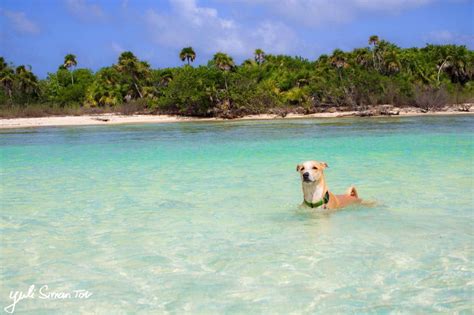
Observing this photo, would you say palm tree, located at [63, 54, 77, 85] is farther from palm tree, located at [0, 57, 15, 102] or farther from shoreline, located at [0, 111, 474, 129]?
shoreline, located at [0, 111, 474, 129]

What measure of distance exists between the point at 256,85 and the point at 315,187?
44315mm

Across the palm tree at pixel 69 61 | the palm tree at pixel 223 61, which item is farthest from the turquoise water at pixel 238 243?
Answer: the palm tree at pixel 69 61

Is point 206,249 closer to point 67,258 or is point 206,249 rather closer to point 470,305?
point 67,258

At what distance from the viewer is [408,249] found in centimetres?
585

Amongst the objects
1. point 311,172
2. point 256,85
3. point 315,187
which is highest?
point 256,85

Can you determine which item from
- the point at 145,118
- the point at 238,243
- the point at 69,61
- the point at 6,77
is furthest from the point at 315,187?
the point at 69,61

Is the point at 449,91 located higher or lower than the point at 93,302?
higher

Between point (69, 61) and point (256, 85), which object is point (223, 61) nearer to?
point (256, 85)

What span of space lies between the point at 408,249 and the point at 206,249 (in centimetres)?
221

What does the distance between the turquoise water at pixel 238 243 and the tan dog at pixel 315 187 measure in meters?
0.18

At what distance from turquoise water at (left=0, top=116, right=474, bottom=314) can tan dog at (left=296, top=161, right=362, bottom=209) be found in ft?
0.58

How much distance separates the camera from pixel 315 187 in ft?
24.4

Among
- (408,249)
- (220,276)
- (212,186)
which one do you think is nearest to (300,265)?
(220,276)

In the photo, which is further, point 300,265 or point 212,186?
point 212,186
